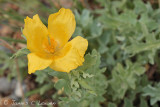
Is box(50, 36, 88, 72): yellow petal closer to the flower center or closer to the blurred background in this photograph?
the flower center

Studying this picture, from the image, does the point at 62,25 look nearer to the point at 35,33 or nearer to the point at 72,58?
the point at 35,33

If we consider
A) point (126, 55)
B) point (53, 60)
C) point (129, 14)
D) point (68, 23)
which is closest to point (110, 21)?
point (129, 14)

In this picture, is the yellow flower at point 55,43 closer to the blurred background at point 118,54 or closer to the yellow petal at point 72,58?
the yellow petal at point 72,58

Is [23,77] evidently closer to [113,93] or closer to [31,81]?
[31,81]

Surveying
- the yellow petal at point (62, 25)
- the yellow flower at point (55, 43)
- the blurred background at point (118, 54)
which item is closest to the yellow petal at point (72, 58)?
the yellow flower at point (55, 43)

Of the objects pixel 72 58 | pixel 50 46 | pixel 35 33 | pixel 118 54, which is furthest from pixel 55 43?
pixel 118 54

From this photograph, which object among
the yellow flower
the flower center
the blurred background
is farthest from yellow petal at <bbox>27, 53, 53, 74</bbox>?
the blurred background

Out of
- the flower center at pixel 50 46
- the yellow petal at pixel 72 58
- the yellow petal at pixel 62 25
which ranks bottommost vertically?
the yellow petal at pixel 72 58
